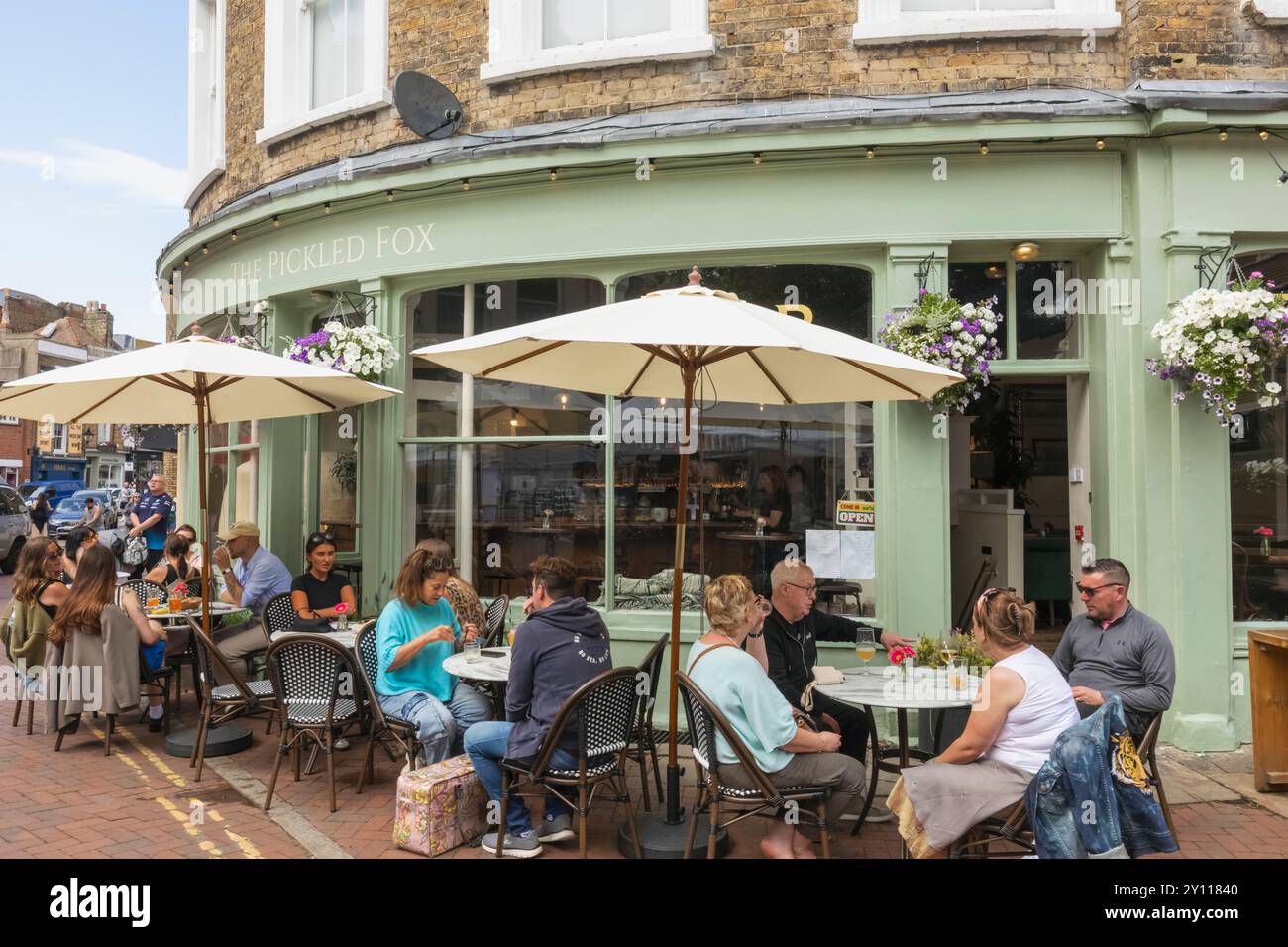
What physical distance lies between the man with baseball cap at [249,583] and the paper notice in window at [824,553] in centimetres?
420

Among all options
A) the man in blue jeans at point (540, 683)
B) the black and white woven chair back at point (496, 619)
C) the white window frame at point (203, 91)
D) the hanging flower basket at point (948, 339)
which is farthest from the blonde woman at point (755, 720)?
the white window frame at point (203, 91)

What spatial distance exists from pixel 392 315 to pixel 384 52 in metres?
2.39

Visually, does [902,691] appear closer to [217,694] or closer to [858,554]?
[858,554]

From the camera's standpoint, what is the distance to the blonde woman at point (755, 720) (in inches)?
165

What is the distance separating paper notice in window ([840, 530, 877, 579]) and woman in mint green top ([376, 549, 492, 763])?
295 centimetres

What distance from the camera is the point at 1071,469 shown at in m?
7.43

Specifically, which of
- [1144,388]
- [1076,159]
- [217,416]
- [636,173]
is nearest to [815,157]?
Result: [636,173]

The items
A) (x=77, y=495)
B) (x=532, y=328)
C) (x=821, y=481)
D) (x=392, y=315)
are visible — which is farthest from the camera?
(x=77, y=495)

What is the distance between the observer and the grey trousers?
4.26 metres

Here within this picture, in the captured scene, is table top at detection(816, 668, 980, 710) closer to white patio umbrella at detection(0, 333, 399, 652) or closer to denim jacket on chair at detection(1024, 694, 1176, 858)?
denim jacket on chair at detection(1024, 694, 1176, 858)

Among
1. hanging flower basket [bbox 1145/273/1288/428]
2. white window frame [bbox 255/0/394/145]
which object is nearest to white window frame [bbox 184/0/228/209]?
white window frame [bbox 255/0/394/145]

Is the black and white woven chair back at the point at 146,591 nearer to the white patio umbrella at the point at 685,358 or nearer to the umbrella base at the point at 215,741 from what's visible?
the umbrella base at the point at 215,741

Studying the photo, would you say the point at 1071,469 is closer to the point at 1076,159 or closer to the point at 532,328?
the point at 1076,159

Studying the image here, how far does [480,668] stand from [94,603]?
3.03m
